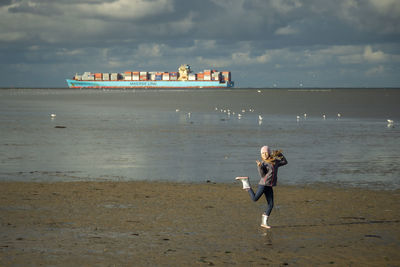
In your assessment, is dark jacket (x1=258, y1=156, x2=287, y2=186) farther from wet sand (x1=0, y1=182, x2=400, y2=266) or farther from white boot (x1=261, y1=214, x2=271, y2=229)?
wet sand (x1=0, y1=182, x2=400, y2=266)

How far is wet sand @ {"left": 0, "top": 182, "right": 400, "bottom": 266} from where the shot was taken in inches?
332

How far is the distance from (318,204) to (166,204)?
12.2 ft

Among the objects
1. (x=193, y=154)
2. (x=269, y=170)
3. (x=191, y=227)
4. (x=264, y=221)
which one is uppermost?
(x=269, y=170)

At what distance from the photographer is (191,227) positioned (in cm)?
1034

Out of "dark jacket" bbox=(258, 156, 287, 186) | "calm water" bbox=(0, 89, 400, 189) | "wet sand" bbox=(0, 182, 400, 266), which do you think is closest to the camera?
"wet sand" bbox=(0, 182, 400, 266)

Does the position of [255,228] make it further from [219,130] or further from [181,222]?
[219,130]

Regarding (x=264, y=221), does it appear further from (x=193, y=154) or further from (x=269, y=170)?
(x=193, y=154)

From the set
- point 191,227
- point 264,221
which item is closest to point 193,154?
point 191,227

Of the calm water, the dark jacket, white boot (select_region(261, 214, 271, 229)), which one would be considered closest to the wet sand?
white boot (select_region(261, 214, 271, 229))

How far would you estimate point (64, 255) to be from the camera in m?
8.41

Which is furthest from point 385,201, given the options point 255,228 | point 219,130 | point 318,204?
point 219,130

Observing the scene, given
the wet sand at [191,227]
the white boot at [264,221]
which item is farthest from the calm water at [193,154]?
the white boot at [264,221]

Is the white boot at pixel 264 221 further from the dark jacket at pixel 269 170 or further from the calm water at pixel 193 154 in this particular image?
the calm water at pixel 193 154

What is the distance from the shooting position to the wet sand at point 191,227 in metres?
8.44
